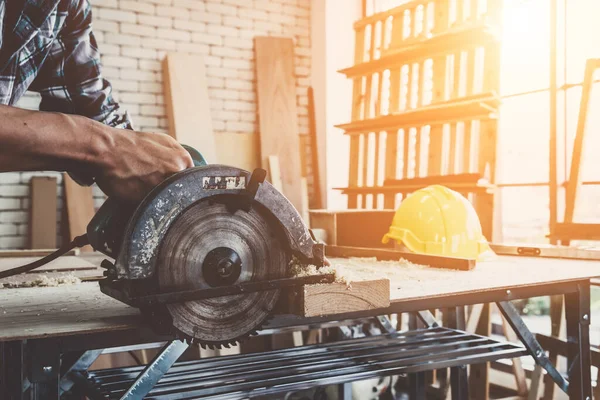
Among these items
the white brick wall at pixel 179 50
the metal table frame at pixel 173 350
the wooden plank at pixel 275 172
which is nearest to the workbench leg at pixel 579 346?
the metal table frame at pixel 173 350

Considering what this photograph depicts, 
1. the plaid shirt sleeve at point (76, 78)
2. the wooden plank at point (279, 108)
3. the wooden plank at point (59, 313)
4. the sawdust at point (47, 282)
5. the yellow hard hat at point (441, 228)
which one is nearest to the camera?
the wooden plank at point (59, 313)

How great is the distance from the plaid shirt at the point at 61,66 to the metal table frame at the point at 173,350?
2.59ft

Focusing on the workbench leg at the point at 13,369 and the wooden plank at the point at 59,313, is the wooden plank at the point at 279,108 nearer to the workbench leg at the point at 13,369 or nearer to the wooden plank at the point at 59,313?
the wooden plank at the point at 59,313

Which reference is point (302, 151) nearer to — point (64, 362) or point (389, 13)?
point (389, 13)

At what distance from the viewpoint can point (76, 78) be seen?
1.99 m

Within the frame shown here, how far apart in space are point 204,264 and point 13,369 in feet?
1.52

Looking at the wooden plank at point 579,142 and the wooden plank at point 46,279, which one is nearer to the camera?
the wooden plank at point 46,279

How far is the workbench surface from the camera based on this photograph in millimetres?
1221

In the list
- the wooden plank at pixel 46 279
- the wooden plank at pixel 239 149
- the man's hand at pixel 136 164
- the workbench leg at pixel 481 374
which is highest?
the wooden plank at pixel 239 149

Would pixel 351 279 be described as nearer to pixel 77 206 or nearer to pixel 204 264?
pixel 204 264

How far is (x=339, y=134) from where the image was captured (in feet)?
19.2

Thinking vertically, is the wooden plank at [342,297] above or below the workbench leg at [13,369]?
above

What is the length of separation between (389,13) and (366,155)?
1165 millimetres

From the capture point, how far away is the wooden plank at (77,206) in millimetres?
4816
